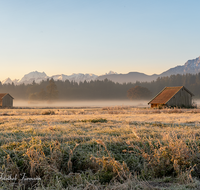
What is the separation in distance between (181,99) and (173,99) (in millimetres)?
2760

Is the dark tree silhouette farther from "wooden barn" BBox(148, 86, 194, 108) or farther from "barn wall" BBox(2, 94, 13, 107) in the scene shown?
"wooden barn" BBox(148, 86, 194, 108)

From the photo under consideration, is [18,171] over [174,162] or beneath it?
beneath

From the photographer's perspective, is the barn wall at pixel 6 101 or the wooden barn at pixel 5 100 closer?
the wooden barn at pixel 5 100

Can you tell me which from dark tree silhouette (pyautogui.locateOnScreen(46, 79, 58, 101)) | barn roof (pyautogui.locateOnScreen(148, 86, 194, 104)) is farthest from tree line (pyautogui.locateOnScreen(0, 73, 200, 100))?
barn roof (pyautogui.locateOnScreen(148, 86, 194, 104))

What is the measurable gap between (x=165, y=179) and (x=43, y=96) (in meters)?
115

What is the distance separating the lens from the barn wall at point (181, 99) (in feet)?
130

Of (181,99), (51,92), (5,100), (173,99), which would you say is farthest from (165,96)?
(51,92)

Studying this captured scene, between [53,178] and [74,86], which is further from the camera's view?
[74,86]

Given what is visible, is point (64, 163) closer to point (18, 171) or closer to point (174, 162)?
point (18, 171)

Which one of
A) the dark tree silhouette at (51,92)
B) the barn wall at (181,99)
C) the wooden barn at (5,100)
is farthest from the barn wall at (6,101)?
the dark tree silhouette at (51,92)

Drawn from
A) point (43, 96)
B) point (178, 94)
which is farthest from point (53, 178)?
point (43, 96)

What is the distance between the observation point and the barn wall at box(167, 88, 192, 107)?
39.7 metres

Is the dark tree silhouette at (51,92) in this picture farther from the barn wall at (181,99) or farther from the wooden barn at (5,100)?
the barn wall at (181,99)

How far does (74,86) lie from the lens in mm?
168000
